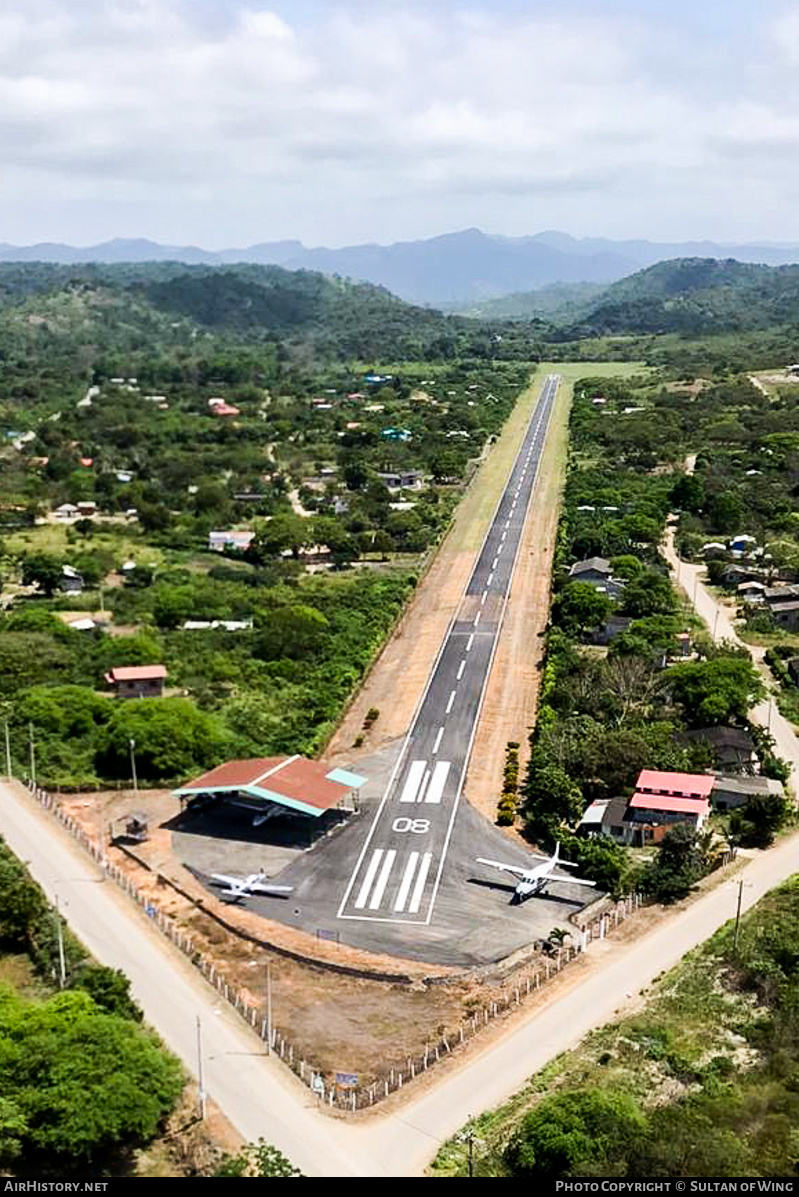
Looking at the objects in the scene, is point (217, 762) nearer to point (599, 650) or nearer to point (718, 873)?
point (718, 873)

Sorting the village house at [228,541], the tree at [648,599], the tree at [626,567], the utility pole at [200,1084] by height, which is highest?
the village house at [228,541]

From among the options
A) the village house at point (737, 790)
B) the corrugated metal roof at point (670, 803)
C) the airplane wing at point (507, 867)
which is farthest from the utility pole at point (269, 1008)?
the village house at point (737, 790)

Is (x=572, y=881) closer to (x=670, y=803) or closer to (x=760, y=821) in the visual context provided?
(x=670, y=803)

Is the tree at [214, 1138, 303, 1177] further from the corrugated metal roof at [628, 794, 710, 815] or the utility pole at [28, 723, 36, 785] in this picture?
the utility pole at [28, 723, 36, 785]

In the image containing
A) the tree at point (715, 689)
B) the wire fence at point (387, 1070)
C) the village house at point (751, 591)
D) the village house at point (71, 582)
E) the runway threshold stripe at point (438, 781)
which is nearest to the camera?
the wire fence at point (387, 1070)

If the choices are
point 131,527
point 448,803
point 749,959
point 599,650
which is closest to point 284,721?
point 448,803

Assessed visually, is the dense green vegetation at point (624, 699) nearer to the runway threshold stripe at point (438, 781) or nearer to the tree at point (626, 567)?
the tree at point (626, 567)

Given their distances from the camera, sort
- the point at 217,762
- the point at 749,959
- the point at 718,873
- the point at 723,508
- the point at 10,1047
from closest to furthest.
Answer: the point at 10,1047, the point at 749,959, the point at 718,873, the point at 217,762, the point at 723,508
